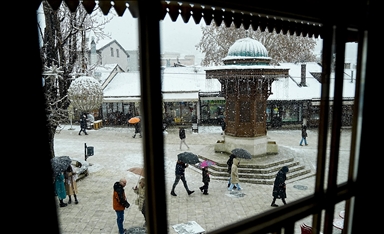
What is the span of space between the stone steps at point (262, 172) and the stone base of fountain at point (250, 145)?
1.00m

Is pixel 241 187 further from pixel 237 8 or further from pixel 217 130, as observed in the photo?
pixel 217 130

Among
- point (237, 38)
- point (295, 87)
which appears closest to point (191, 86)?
point (237, 38)

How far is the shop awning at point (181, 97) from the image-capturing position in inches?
769

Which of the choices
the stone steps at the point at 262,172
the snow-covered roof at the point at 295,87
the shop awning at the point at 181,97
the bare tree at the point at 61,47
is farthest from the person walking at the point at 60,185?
the snow-covered roof at the point at 295,87

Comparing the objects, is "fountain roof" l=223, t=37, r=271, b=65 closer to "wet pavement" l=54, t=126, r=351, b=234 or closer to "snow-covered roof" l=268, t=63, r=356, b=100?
"wet pavement" l=54, t=126, r=351, b=234

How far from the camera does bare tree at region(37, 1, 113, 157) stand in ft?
32.3

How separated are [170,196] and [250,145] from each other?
4.75 meters

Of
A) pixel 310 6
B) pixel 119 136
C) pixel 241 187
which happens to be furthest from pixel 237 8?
pixel 119 136

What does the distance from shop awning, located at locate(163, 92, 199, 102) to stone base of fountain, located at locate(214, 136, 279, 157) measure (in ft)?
23.4

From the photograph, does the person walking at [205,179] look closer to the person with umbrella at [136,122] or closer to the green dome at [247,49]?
the green dome at [247,49]

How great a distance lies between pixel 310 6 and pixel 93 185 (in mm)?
9673

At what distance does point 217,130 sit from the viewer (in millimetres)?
20000

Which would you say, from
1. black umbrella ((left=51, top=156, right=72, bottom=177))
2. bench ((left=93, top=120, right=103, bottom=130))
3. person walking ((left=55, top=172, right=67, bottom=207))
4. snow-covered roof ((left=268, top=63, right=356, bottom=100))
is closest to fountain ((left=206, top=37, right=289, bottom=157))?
black umbrella ((left=51, top=156, right=72, bottom=177))

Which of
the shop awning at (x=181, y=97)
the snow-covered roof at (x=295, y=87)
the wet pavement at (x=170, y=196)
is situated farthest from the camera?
the snow-covered roof at (x=295, y=87)
